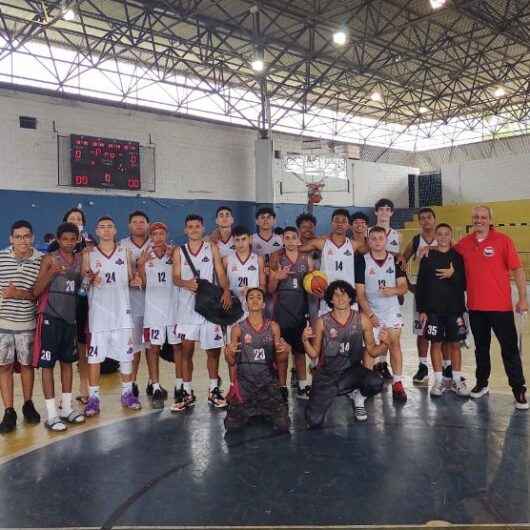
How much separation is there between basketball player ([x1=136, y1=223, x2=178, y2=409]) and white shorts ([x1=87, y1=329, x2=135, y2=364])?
0.25 m

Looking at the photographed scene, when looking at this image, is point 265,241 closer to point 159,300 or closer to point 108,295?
point 159,300

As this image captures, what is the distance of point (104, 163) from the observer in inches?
499

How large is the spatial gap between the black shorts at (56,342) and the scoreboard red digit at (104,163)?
878 cm

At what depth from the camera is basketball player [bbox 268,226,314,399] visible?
4668mm

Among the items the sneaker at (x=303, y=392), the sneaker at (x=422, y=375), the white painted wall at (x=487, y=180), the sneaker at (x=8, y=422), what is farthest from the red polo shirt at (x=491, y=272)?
the white painted wall at (x=487, y=180)

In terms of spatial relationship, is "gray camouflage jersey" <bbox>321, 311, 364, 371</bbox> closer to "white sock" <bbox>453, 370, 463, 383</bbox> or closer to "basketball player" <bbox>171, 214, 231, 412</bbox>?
"basketball player" <bbox>171, 214, 231, 412</bbox>

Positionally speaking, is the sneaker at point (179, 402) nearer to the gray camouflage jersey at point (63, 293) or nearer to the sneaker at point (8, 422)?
the gray camouflage jersey at point (63, 293)

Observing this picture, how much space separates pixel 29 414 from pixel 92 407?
479 millimetres

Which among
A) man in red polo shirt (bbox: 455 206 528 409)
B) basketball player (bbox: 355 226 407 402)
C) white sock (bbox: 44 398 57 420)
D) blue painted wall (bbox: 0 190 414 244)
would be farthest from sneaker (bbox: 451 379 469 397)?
blue painted wall (bbox: 0 190 414 244)

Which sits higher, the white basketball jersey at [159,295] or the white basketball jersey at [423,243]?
the white basketball jersey at [423,243]

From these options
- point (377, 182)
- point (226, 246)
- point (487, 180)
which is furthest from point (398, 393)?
point (487, 180)

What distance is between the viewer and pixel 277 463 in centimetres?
336

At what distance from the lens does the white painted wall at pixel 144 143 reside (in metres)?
11.6

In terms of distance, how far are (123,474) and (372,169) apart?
18.1m
